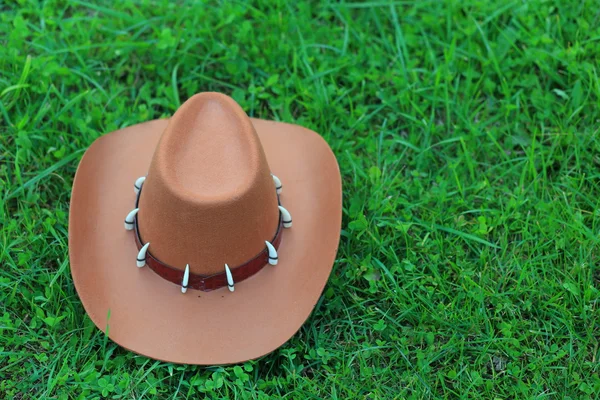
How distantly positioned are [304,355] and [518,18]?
2583 mm

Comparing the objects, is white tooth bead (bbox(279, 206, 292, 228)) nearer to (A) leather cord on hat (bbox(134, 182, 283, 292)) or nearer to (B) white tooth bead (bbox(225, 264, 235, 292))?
(A) leather cord on hat (bbox(134, 182, 283, 292))

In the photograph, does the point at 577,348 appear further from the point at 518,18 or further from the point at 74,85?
the point at 74,85

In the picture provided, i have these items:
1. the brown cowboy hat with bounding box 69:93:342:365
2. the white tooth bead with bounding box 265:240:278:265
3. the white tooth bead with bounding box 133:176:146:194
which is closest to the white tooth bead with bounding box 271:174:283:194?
the brown cowboy hat with bounding box 69:93:342:365

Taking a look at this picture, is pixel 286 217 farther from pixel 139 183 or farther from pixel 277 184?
pixel 139 183

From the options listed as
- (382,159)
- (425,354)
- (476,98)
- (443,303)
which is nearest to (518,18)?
(476,98)

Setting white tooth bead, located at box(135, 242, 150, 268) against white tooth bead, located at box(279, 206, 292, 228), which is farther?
white tooth bead, located at box(279, 206, 292, 228)

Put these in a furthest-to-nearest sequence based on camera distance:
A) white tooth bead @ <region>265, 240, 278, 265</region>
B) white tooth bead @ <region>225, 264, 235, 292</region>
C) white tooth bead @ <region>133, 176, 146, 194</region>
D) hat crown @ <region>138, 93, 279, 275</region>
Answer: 1. white tooth bead @ <region>133, 176, 146, 194</region>
2. white tooth bead @ <region>265, 240, 278, 265</region>
3. white tooth bead @ <region>225, 264, 235, 292</region>
4. hat crown @ <region>138, 93, 279, 275</region>

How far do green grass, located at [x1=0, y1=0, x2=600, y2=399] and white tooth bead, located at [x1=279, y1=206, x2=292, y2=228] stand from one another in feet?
1.35

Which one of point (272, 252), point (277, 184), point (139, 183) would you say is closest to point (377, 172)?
point (277, 184)

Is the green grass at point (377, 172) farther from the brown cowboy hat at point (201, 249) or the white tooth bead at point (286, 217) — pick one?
the white tooth bead at point (286, 217)

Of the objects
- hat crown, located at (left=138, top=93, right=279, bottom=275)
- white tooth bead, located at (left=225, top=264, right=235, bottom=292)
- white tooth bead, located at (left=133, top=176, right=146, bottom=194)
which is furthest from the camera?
white tooth bead, located at (left=133, top=176, right=146, bottom=194)

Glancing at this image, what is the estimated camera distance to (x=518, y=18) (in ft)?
14.7

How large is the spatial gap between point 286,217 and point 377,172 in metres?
Result: 0.76

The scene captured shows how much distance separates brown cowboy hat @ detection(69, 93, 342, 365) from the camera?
298 centimetres
